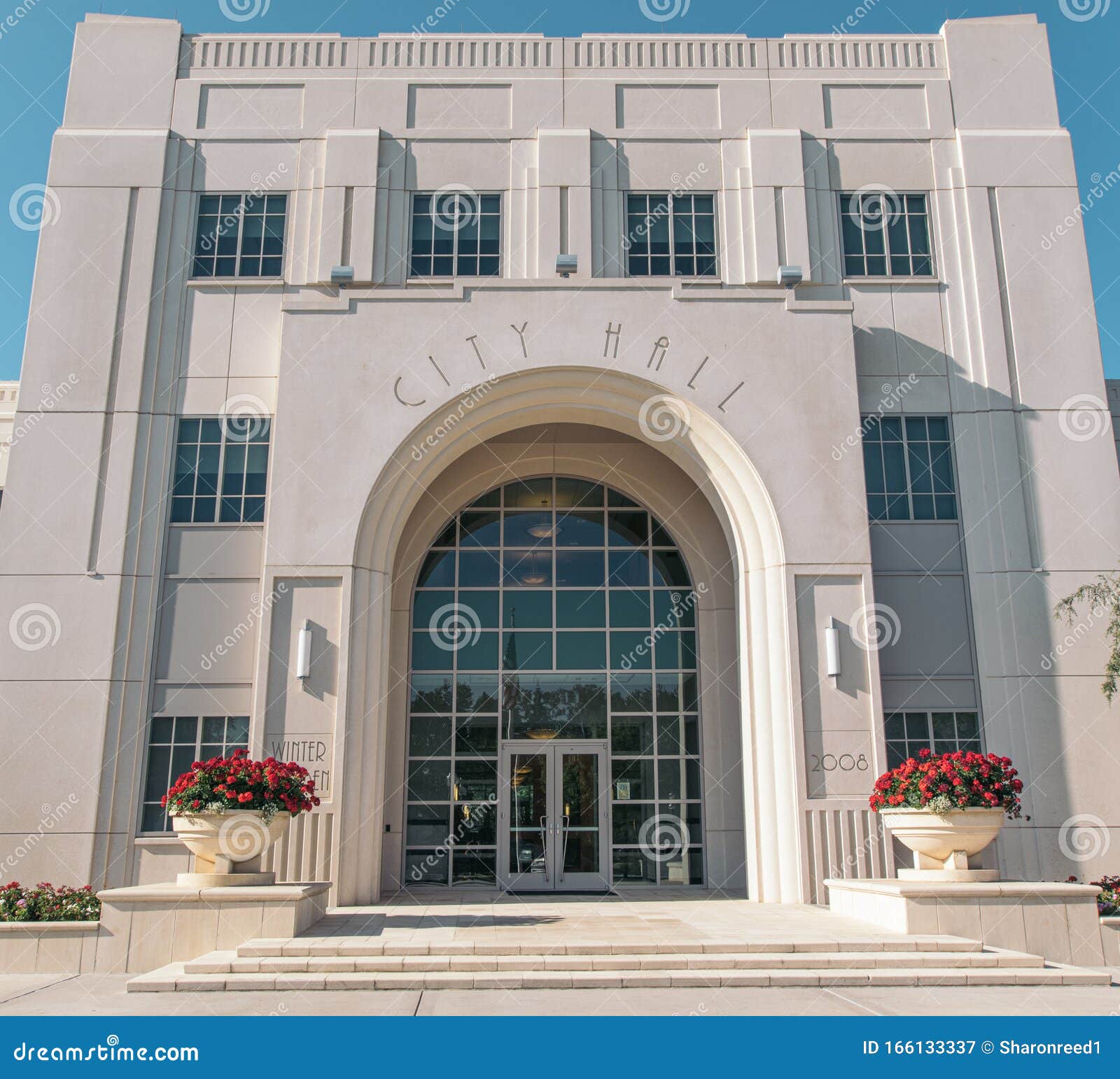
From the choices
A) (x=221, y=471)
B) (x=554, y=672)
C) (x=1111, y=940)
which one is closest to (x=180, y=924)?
(x=554, y=672)

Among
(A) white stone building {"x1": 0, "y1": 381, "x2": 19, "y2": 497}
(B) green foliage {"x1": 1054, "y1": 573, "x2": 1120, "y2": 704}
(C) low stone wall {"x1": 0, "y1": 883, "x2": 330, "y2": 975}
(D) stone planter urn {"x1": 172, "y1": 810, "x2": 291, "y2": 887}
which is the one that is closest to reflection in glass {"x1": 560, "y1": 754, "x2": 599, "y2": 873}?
(D) stone planter urn {"x1": 172, "y1": 810, "x2": 291, "y2": 887}

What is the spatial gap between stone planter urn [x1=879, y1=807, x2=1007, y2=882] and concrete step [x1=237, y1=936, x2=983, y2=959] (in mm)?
1362

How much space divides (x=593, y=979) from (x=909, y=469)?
1125cm

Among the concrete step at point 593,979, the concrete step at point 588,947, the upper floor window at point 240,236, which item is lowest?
the concrete step at point 593,979

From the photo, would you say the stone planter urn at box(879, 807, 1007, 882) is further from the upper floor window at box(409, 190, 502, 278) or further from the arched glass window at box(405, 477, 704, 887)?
→ the upper floor window at box(409, 190, 502, 278)

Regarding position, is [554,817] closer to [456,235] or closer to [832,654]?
[832,654]

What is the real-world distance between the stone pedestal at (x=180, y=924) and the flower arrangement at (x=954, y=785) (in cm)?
724

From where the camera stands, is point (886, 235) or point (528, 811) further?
point (886, 235)

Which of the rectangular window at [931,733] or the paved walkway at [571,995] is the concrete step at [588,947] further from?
the rectangular window at [931,733]

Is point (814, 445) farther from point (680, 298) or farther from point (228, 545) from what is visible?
point (228, 545)

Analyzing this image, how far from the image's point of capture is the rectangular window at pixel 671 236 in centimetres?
1898

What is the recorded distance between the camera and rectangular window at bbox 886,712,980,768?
1694 cm

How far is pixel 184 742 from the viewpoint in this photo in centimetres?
1670

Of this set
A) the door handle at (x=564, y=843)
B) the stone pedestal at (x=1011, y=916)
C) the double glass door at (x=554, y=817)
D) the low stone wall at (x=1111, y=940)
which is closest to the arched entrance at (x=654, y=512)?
the double glass door at (x=554, y=817)
